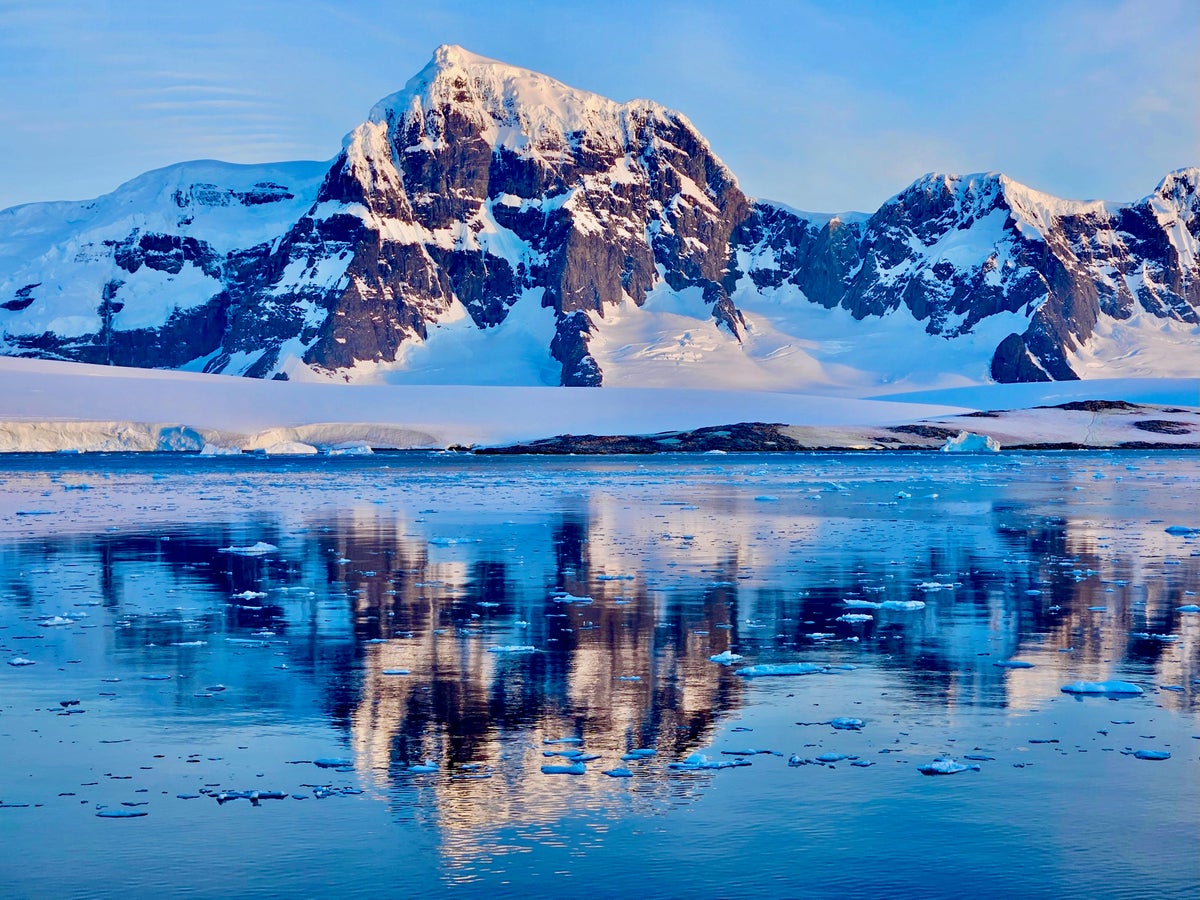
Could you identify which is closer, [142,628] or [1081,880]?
[1081,880]

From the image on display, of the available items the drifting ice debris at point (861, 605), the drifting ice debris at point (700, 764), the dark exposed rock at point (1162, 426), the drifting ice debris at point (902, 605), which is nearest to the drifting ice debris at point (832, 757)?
the drifting ice debris at point (700, 764)

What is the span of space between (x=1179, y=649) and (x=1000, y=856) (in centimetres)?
683

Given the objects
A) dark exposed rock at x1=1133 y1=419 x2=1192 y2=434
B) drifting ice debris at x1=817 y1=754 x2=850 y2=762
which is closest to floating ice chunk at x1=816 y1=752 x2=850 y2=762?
drifting ice debris at x1=817 y1=754 x2=850 y2=762

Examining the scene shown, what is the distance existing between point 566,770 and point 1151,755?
402 centimetres

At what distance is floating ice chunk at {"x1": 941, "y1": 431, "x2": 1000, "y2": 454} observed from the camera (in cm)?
10800

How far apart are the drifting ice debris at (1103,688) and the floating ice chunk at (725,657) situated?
2959 mm

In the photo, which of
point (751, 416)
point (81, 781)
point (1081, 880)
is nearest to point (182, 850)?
point (81, 781)

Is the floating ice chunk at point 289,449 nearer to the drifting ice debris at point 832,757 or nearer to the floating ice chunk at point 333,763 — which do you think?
the floating ice chunk at point 333,763

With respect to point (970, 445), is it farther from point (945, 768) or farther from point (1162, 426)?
point (945, 768)

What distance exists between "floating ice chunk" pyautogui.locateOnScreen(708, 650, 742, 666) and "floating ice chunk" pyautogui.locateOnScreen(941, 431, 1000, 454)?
9676 centimetres

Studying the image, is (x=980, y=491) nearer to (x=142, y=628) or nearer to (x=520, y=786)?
(x=142, y=628)

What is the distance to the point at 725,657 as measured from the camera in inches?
526

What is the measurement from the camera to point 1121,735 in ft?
34.0

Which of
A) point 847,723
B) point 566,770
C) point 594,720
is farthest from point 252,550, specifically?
point 566,770
